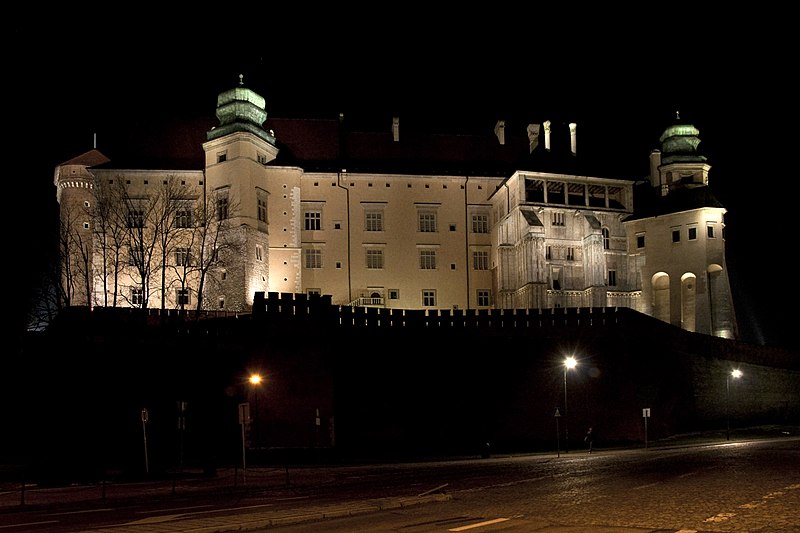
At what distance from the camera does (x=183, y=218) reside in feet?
188

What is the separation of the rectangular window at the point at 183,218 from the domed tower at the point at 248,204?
159 cm

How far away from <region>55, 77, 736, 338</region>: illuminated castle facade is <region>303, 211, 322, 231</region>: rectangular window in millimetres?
94

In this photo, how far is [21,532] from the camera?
47.9 feet

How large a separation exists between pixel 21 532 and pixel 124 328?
991 inches

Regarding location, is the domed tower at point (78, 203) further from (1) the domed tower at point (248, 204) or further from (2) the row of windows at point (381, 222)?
(2) the row of windows at point (381, 222)

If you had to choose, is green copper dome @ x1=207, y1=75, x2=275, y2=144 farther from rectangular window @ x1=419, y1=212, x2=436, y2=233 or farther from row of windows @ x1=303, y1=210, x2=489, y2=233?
rectangular window @ x1=419, y1=212, x2=436, y2=233

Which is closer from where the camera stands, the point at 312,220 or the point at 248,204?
the point at 248,204

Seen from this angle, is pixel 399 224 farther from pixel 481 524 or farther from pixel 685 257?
pixel 481 524

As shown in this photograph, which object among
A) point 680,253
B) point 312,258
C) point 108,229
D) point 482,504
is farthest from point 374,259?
point 482,504

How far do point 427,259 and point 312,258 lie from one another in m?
7.88

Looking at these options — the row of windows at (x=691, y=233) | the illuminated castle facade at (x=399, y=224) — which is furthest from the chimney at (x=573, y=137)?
the row of windows at (x=691, y=233)

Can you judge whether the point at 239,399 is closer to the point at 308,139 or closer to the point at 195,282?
the point at 195,282

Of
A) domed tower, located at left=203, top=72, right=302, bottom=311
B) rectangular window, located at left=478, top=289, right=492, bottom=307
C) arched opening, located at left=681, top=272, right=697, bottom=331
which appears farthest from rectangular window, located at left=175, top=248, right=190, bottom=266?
arched opening, located at left=681, top=272, right=697, bottom=331

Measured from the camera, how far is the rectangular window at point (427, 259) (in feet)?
201
